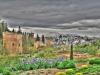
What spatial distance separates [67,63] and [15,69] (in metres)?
3.19

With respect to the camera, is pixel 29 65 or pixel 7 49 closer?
pixel 29 65

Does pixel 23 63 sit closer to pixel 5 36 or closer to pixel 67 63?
pixel 67 63

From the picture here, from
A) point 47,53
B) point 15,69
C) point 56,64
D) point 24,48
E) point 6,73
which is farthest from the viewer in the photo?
point 24,48

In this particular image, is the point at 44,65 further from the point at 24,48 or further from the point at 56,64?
the point at 24,48

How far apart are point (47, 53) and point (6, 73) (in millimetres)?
21617

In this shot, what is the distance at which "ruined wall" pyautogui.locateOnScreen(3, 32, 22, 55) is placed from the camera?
5816 cm

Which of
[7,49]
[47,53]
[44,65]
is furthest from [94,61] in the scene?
[7,49]

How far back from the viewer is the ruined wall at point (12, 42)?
58156 millimetres

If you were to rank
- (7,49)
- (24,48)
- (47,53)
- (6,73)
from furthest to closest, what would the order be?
(24,48)
(7,49)
(47,53)
(6,73)

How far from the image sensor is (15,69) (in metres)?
15.7

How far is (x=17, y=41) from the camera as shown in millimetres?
60656

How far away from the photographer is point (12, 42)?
59375 mm

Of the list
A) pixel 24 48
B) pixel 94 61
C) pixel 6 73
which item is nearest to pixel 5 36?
pixel 24 48

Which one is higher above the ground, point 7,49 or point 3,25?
point 3,25
